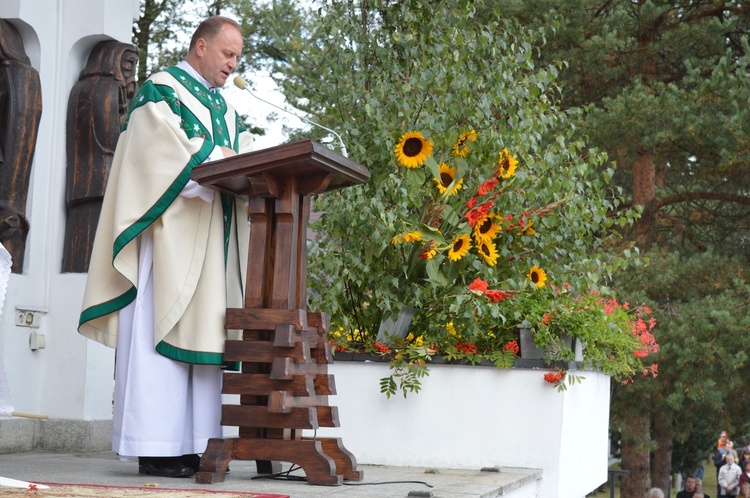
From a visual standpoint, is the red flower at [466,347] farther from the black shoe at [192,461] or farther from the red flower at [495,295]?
the black shoe at [192,461]

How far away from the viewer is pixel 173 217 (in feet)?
12.1

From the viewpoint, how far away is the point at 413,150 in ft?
15.9

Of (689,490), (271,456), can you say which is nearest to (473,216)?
(271,456)

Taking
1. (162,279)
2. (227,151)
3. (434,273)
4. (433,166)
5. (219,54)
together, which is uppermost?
(219,54)

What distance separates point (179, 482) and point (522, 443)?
1.82 metres

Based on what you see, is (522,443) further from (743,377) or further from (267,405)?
(743,377)

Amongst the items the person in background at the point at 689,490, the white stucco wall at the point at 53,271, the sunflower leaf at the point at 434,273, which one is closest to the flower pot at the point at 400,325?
the sunflower leaf at the point at 434,273

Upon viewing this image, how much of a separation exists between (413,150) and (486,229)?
546 mm

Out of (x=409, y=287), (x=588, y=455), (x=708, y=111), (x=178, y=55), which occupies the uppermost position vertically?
(x=178, y=55)

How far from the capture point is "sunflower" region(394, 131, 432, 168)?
15.8 feet

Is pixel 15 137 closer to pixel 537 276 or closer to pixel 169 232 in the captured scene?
pixel 169 232

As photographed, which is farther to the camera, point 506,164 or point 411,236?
point 506,164

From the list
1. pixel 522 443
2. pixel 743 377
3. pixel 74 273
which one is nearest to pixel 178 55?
pixel 743 377

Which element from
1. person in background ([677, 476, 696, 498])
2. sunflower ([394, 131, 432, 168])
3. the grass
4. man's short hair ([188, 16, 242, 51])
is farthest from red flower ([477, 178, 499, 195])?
the grass
